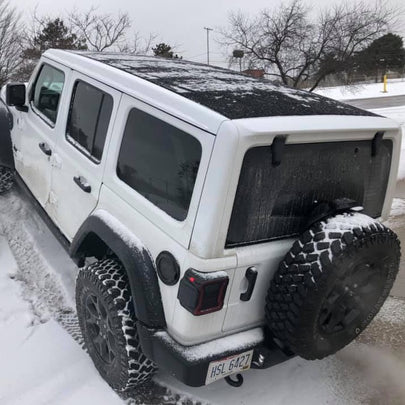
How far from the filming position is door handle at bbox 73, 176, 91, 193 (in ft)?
8.83

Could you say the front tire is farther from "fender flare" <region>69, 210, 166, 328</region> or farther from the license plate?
the license plate

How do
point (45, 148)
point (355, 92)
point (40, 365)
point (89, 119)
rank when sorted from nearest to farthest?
point (40, 365) → point (89, 119) → point (45, 148) → point (355, 92)

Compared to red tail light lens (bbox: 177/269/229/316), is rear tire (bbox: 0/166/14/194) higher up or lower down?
lower down

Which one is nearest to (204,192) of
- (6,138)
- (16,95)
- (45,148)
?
(45,148)

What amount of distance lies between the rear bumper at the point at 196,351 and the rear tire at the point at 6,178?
9.27 ft

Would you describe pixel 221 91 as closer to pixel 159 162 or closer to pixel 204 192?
pixel 159 162

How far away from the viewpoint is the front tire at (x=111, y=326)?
2311 mm

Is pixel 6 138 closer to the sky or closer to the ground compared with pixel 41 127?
closer to the ground

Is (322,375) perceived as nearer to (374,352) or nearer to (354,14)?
(374,352)

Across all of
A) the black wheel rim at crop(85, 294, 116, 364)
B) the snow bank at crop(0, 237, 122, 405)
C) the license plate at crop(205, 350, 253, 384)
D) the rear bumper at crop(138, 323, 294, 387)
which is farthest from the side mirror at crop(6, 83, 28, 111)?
the license plate at crop(205, 350, 253, 384)

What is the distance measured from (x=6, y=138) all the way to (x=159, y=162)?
2572 millimetres

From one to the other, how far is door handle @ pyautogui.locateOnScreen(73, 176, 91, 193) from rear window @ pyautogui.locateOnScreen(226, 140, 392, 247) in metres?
1.10

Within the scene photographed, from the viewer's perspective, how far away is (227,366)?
2.20 metres

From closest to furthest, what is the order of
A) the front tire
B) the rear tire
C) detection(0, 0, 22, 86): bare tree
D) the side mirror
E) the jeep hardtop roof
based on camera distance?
the jeep hardtop roof → the front tire → the side mirror → the rear tire → detection(0, 0, 22, 86): bare tree
